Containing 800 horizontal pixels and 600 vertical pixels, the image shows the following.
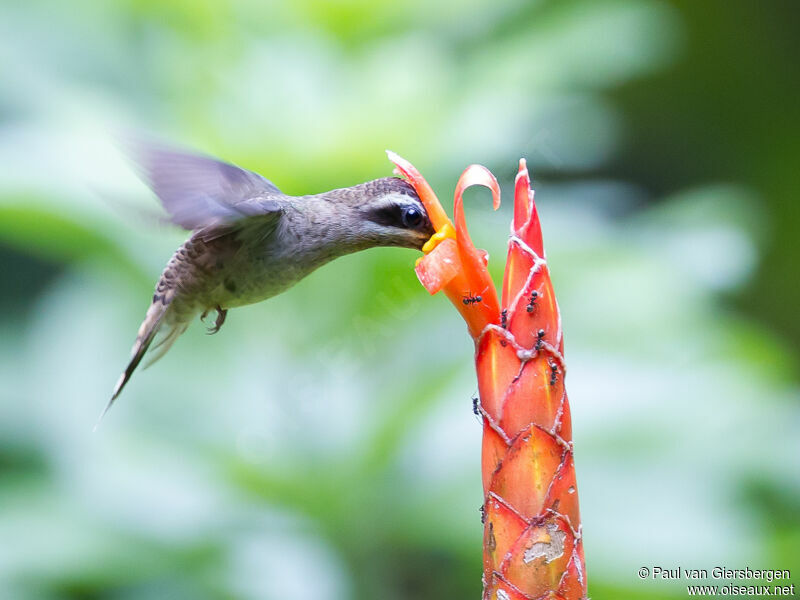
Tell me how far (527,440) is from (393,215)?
1.83ft

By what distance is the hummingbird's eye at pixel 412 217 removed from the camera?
1.44 m

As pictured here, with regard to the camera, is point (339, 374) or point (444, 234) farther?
point (339, 374)

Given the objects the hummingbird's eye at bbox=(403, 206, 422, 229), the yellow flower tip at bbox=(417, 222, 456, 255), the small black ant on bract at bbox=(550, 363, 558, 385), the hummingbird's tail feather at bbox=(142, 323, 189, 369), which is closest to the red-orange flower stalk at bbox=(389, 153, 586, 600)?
the small black ant on bract at bbox=(550, 363, 558, 385)

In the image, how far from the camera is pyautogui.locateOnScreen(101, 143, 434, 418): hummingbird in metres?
1.42

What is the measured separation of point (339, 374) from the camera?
7.73 feet

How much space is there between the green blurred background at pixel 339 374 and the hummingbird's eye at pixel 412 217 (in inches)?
17.4

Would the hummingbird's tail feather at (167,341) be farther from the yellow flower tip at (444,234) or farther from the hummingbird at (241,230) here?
the yellow flower tip at (444,234)

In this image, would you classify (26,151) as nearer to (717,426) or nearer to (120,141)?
(120,141)

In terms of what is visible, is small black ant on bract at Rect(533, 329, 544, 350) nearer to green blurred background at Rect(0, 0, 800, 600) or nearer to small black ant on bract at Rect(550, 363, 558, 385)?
small black ant on bract at Rect(550, 363, 558, 385)

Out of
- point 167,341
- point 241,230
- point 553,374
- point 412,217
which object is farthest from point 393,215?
point 167,341

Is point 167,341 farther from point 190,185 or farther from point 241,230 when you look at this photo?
point 190,185

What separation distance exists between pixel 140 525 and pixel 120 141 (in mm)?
1162

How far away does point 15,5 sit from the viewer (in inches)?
145

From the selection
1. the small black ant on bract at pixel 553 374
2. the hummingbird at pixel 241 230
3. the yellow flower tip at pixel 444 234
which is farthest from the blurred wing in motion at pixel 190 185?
the small black ant on bract at pixel 553 374
